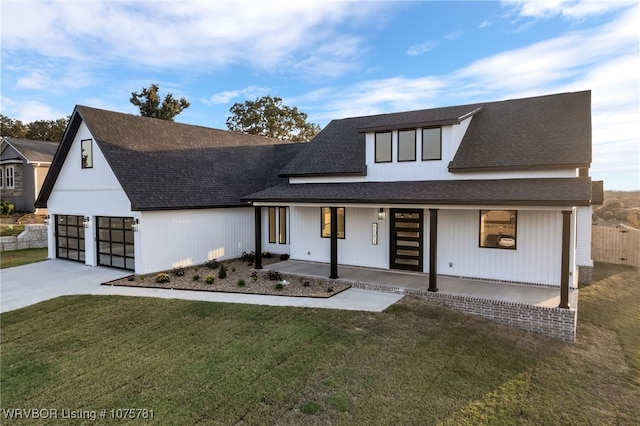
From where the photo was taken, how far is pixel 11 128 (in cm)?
4472

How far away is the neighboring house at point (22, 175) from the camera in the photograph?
27.2 m

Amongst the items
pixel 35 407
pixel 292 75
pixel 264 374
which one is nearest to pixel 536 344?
pixel 264 374

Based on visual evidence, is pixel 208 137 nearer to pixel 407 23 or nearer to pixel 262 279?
pixel 262 279

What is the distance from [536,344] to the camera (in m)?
7.71

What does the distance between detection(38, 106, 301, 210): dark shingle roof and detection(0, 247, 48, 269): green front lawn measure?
9.38 ft

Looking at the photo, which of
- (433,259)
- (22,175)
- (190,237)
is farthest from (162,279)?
(22,175)

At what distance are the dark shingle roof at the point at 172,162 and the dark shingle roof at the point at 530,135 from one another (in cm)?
1023

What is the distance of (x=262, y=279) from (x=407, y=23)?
1326 cm

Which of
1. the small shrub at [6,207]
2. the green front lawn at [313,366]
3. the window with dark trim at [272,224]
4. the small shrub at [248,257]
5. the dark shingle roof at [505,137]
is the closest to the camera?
the green front lawn at [313,366]

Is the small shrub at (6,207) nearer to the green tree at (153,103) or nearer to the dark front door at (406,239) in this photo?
the green tree at (153,103)

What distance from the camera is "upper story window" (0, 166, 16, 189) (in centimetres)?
2769

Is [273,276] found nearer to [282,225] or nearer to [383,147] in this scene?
[282,225]

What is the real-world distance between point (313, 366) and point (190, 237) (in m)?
A: 9.94

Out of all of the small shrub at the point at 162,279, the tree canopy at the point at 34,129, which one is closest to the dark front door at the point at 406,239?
the small shrub at the point at 162,279
